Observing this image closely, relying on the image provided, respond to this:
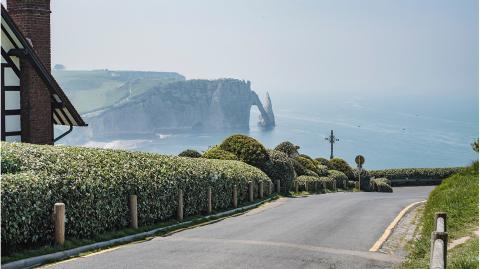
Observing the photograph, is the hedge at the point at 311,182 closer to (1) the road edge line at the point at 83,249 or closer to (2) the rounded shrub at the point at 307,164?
(2) the rounded shrub at the point at 307,164

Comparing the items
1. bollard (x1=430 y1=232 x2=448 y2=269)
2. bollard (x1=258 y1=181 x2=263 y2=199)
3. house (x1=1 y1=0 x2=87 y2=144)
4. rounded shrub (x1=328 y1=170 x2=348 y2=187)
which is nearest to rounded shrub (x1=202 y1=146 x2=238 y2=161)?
bollard (x1=258 y1=181 x2=263 y2=199)

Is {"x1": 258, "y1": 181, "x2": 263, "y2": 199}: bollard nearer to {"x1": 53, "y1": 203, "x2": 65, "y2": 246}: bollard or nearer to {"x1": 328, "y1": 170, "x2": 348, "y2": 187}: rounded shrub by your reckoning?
{"x1": 53, "y1": 203, "x2": 65, "y2": 246}: bollard

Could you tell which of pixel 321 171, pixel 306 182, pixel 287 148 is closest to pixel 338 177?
pixel 321 171

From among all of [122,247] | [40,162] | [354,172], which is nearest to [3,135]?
[40,162]

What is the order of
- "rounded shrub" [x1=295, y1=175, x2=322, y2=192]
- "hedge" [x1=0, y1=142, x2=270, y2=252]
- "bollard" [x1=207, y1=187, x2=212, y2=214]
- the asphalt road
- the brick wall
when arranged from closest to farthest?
the asphalt road < "hedge" [x1=0, y1=142, x2=270, y2=252] < the brick wall < "bollard" [x1=207, y1=187, x2=212, y2=214] < "rounded shrub" [x1=295, y1=175, x2=322, y2=192]

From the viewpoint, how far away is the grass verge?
10.7 metres

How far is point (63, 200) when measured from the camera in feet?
44.8

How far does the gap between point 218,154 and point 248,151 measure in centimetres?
258

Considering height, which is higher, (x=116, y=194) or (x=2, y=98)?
(x=2, y=98)

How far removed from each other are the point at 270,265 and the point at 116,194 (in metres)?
5.42

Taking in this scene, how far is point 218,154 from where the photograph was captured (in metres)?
32.8

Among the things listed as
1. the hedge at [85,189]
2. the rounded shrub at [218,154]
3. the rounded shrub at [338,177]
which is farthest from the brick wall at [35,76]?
the rounded shrub at [338,177]

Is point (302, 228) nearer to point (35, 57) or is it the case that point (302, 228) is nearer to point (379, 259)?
point (379, 259)

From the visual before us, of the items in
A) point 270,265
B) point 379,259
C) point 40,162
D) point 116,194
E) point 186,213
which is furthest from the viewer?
point 186,213
